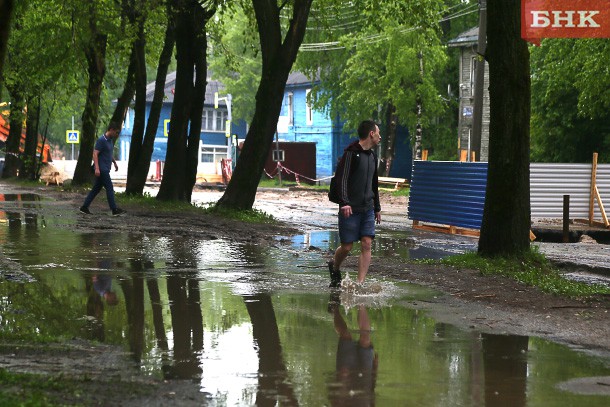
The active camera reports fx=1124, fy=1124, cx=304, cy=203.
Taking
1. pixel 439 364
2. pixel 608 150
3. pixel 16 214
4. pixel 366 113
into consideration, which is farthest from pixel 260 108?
pixel 366 113

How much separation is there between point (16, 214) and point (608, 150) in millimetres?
24343

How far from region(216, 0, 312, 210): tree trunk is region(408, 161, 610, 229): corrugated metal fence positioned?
3.57 m

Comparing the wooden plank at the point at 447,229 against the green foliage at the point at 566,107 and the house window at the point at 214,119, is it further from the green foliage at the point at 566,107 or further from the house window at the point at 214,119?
the house window at the point at 214,119

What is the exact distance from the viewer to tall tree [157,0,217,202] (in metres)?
26.3

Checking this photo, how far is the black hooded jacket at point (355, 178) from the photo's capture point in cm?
1176

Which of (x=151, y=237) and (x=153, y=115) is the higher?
(x=153, y=115)

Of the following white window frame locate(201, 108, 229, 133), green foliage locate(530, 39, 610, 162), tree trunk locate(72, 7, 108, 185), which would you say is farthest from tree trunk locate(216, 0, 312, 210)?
white window frame locate(201, 108, 229, 133)

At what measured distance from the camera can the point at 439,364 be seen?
7992mm

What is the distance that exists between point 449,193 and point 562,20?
9212 millimetres

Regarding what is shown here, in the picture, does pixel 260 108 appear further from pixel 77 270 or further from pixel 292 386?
pixel 292 386

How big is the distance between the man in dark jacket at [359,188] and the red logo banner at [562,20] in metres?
3.35

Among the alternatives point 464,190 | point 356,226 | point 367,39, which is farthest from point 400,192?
point 356,226

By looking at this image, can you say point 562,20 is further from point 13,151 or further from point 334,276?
point 13,151

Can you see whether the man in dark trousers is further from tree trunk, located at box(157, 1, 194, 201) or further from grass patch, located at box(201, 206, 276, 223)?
tree trunk, located at box(157, 1, 194, 201)
